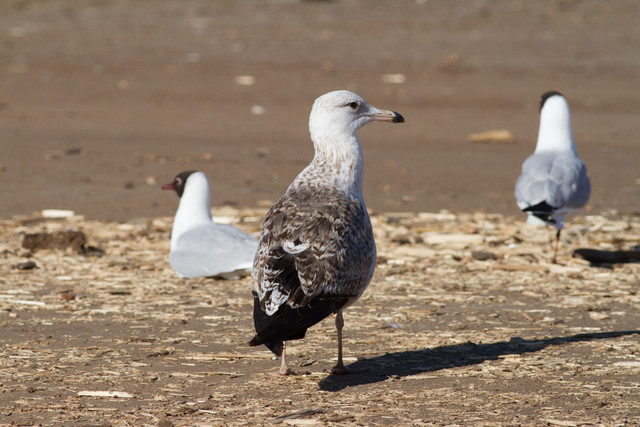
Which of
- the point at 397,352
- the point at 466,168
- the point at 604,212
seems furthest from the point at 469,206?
the point at 397,352

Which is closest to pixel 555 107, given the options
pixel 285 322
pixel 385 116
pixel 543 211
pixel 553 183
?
pixel 553 183

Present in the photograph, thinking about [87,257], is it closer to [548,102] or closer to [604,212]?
[548,102]

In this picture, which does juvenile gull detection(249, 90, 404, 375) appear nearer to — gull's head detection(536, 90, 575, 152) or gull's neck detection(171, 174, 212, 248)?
gull's neck detection(171, 174, 212, 248)

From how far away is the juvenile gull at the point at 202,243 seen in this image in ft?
26.7

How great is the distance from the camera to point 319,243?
17.8ft

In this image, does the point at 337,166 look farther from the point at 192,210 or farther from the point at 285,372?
the point at 192,210

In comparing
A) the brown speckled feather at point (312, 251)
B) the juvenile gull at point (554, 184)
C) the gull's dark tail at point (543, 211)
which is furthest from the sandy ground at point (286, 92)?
the brown speckled feather at point (312, 251)

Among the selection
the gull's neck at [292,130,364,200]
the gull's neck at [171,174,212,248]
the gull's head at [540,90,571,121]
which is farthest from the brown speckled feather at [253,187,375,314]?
the gull's head at [540,90,571,121]

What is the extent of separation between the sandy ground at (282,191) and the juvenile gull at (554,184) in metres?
0.46

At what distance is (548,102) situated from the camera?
1041cm

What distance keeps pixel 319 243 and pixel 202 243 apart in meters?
3.15

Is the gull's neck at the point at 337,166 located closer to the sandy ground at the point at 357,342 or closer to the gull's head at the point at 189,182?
the sandy ground at the point at 357,342

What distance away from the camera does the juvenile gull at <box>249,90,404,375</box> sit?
517cm

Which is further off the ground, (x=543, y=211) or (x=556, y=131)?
(x=556, y=131)
